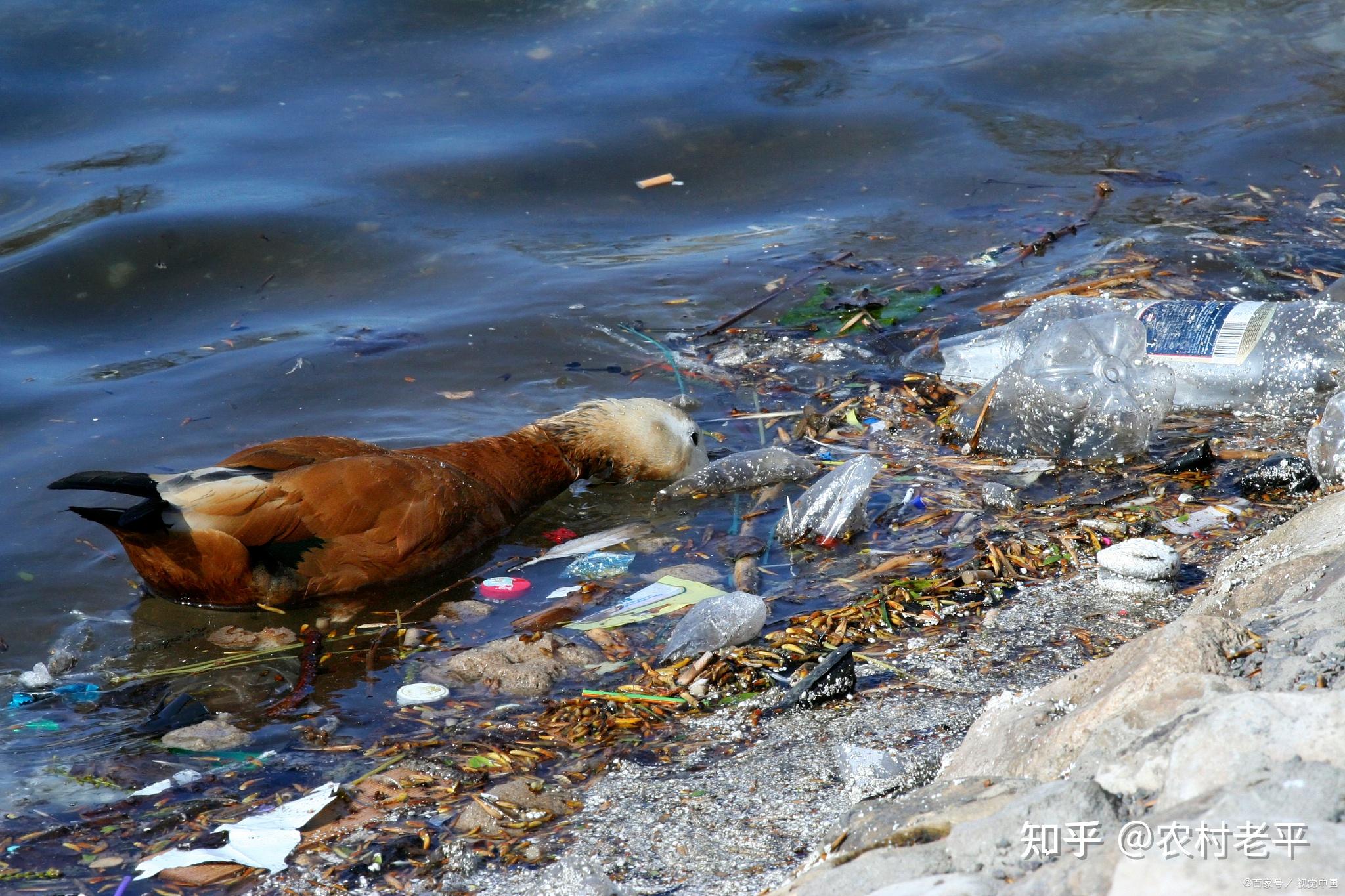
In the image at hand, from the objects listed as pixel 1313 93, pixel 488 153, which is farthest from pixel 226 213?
pixel 1313 93

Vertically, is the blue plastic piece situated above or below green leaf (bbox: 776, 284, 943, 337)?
below

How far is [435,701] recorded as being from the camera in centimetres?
327

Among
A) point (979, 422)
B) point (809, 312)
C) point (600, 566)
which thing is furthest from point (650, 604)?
point (809, 312)

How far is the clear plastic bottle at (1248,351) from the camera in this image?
465 cm

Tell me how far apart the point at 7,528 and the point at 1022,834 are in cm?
417

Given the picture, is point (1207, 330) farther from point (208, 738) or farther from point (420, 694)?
point (208, 738)

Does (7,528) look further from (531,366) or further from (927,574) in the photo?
(927,574)

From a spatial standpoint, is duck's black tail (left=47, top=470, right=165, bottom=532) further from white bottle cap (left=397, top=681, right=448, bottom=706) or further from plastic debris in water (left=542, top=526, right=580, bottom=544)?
plastic debris in water (left=542, top=526, right=580, bottom=544)

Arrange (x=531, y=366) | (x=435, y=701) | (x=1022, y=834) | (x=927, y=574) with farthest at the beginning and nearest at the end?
(x=531, y=366)
(x=927, y=574)
(x=435, y=701)
(x=1022, y=834)

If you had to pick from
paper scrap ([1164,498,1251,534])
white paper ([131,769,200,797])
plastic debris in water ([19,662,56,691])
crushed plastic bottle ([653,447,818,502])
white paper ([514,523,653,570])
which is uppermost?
plastic debris in water ([19,662,56,691])

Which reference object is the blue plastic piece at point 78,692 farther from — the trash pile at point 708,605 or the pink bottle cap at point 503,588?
the pink bottle cap at point 503,588

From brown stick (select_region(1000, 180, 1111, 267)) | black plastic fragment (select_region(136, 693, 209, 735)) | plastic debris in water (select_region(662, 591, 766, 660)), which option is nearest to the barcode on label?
brown stick (select_region(1000, 180, 1111, 267))

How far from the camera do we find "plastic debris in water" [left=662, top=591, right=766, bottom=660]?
3281 millimetres

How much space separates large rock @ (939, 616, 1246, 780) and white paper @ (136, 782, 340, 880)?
138 centimetres
